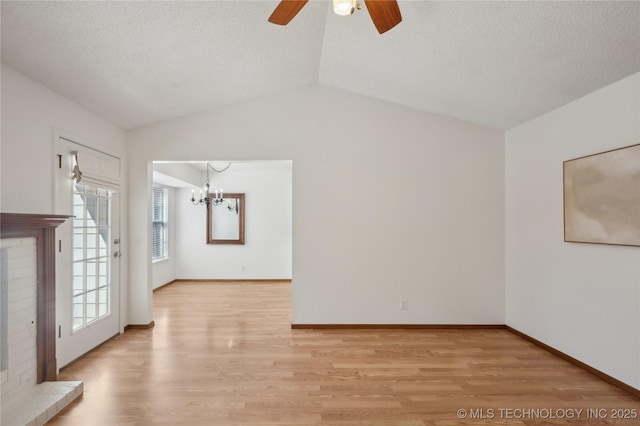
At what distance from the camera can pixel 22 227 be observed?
2281mm

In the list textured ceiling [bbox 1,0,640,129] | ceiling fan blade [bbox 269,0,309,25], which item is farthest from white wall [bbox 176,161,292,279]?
ceiling fan blade [bbox 269,0,309,25]

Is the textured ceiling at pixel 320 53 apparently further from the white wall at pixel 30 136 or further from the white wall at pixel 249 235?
the white wall at pixel 249 235

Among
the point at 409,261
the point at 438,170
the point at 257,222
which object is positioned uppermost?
the point at 438,170

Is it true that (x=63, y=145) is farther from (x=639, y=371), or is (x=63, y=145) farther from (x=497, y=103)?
(x=639, y=371)

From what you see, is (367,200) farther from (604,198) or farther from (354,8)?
(354,8)

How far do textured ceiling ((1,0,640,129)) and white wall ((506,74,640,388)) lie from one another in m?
0.26

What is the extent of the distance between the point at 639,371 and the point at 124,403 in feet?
13.2

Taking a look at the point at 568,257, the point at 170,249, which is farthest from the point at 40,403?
the point at 170,249

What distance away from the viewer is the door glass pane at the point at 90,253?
3098 millimetres

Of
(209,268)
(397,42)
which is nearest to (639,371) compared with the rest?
(397,42)

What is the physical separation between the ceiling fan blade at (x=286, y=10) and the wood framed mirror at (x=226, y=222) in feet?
17.6

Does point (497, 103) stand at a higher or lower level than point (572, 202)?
higher

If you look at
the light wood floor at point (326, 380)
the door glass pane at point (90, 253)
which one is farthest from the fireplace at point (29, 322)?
the door glass pane at point (90, 253)

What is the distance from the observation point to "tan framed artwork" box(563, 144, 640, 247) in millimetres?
2459
